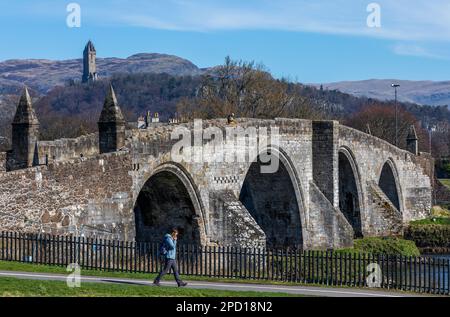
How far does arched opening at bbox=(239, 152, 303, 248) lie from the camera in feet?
134

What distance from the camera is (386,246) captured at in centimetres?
4619

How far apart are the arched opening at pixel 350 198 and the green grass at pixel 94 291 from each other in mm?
30410

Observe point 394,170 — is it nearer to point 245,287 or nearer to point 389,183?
point 389,183

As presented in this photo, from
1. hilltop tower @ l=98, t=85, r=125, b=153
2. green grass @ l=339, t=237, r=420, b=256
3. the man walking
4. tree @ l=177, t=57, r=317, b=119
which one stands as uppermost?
tree @ l=177, t=57, r=317, b=119

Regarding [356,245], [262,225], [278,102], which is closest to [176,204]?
[262,225]

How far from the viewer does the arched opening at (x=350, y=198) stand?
4881 cm

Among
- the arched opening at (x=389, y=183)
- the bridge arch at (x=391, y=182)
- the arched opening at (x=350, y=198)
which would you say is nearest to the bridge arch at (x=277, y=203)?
the arched opening at (x=350, y=198)

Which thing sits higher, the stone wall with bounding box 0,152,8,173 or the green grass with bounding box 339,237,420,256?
the stone wall with bounding box 0,152,8,173

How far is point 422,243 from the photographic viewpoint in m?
54.1

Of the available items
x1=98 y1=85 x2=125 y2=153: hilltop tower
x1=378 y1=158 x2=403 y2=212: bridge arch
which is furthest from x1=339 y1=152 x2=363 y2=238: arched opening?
x1=98 y1=85 x2=125 y2=153: hilltop tower

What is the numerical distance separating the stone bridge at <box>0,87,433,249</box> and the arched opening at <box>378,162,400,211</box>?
4556 mm

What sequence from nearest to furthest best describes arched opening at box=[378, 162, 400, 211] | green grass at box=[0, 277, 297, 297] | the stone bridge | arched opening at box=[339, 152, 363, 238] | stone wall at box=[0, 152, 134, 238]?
green grass at box=[0, 277, 297, 297] < stone wall at box=[0, 152, 134, 238] < the stone bridge < arched opening at box=[339, 152, 363, 238] < arched opening at box=[378, 162, 400, 211]

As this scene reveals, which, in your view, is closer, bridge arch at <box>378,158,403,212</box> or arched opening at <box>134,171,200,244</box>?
arched opening at <box>134,171,200,244</box>

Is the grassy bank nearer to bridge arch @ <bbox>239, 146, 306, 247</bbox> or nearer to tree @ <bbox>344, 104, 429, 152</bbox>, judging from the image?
bridge arch @ <bbox>239, 146, 306, 247</bbox>
